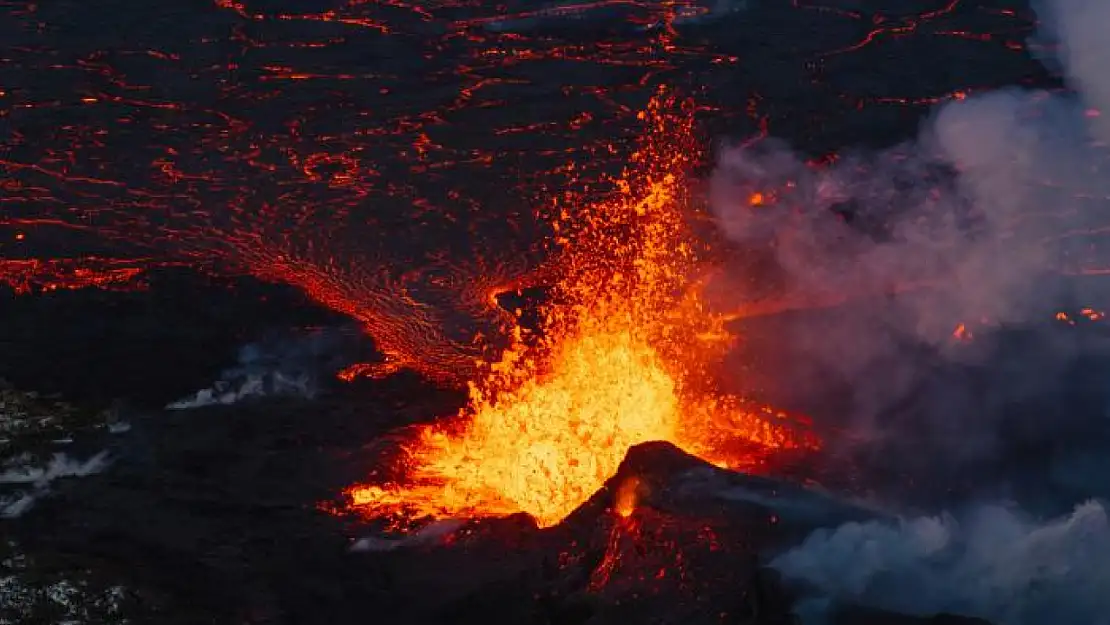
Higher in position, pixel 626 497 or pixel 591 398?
pixel 626 497

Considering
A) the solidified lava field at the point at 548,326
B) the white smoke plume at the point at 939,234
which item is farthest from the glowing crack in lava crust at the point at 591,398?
the white smoke plume at the point at 939,234

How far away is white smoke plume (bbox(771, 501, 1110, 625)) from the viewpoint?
694 cm

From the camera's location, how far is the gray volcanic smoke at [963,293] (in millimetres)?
7191

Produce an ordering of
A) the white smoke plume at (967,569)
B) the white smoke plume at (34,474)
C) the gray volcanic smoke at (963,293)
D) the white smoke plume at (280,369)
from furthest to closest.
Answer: the white smoke plume at (280,369), the white smoke plume at (34,474), the gray volcanic smoke at (963,293), the white smoke plume at (967,569)

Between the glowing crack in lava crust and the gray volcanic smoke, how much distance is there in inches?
25.5

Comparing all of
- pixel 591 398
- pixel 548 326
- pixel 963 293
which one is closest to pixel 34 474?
pixel 591 398

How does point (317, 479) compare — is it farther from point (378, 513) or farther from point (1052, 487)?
point (1052, 487)

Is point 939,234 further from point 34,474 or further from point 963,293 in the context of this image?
point 34,474

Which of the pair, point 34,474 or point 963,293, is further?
point 963,293

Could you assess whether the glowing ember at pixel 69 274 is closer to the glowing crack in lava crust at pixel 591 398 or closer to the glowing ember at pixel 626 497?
the glowing crack in lava crust at pixel 591 398

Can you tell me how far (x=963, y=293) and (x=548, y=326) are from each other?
11.9 ft

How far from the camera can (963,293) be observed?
1159 cm

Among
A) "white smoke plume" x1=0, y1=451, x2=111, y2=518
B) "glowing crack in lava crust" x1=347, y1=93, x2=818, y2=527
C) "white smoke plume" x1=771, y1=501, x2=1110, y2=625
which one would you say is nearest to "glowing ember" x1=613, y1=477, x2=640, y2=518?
"glowing crack in lava crust" x1=347, y1=93, x2=818, y2=527

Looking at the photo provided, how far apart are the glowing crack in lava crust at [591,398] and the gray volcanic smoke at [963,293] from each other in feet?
2.13
